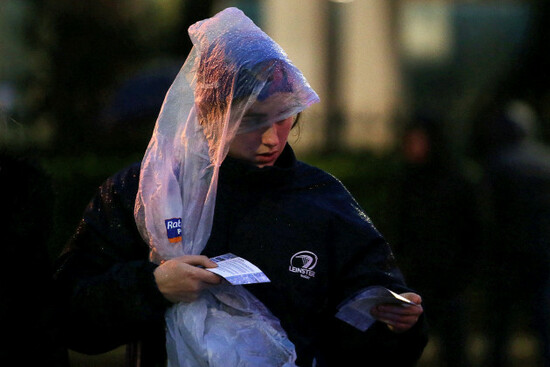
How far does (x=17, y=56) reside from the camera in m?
7.04

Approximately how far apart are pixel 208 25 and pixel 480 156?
4.43m

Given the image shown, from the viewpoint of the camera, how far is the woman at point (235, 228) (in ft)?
7.58

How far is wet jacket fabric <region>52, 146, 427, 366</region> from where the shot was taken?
2.30 m

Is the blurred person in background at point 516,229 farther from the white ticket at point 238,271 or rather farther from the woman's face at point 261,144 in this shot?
the white ticket at point 238,271

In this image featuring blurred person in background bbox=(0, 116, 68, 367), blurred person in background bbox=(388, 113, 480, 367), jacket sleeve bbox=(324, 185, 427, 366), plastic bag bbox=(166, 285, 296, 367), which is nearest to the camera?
blurred person in background bbox=(0, 116, 68, 367)

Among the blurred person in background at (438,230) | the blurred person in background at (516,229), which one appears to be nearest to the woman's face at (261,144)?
the blurred person in background at (438,230)

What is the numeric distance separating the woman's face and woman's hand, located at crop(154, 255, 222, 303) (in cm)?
33

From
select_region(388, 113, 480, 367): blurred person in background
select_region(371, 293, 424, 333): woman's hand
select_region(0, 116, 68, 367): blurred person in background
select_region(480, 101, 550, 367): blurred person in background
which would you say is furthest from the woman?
select_region(480, 101, 550, 367): blurred person in background

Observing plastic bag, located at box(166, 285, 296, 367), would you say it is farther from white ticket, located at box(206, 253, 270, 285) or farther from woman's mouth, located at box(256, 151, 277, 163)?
woman's mouth, located at box(256, 151, 277, 163)

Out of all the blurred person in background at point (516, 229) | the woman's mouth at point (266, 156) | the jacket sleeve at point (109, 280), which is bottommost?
the blurred person in background at point (516, 229)

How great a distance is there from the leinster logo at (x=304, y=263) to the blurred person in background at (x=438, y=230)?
9.72ft

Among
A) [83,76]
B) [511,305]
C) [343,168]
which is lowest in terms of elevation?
[511,305]

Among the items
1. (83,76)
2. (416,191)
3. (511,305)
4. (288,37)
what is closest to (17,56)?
(83,76)

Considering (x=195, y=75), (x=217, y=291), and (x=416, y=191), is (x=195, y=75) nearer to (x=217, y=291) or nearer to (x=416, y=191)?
(x=217, y=291)
